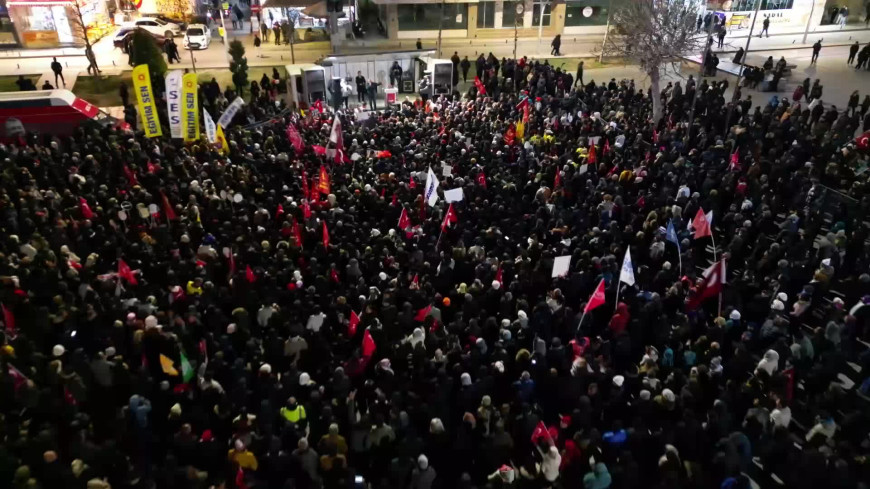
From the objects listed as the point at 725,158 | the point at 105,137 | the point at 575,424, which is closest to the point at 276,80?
the point at 105,137

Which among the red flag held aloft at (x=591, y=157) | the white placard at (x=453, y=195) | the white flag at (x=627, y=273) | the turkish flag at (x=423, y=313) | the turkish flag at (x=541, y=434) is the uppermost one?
the red flag held aloft at (x=591, y=157)

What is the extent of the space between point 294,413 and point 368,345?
52.9 inches

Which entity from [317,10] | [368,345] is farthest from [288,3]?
[368,345]

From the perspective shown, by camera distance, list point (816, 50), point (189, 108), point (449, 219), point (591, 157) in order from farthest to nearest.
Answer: point (816, 50), point (189, 108), point (591, 157), point (449, 219)

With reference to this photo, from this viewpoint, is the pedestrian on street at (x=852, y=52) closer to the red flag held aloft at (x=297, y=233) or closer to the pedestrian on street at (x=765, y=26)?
the pedestrian on street at (x=765, y=26)

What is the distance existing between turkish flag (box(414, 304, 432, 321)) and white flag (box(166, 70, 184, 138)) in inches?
390

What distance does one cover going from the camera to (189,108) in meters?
15.4

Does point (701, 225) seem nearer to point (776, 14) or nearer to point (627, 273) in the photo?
point (627, 273)

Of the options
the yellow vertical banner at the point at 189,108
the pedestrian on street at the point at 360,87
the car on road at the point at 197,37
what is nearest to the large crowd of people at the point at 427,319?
the yellow vertical banner at the point at 189,108

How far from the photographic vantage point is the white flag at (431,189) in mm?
11809

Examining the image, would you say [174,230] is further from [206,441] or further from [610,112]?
[610,112]

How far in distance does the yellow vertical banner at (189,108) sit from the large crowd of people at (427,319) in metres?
1.52

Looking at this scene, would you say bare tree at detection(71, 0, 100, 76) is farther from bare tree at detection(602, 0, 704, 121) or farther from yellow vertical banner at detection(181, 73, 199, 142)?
bare tree at detection(602, 0, 704, 121)

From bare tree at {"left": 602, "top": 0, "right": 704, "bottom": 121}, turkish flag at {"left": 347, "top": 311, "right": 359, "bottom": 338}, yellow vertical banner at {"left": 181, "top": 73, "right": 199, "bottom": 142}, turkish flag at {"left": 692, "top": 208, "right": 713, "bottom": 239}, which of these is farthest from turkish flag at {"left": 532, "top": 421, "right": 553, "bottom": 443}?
bare tree at {"left": 602, "top": 0, "right": 704, "bottom": 121}
